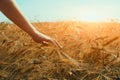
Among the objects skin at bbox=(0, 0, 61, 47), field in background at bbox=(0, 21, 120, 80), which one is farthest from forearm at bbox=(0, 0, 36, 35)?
field in background at bbox=(0, 21, 120, 80)

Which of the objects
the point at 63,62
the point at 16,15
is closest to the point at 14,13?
the point at 16,15

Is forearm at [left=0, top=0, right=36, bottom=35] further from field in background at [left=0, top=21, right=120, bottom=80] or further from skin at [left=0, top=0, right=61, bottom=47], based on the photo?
field in background at [left=0, top=21, right=120, bottom=80]

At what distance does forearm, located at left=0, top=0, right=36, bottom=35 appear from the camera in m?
2.30

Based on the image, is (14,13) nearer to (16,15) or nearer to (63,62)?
(16,15)

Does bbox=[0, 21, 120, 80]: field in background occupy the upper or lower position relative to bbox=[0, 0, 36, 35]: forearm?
lower

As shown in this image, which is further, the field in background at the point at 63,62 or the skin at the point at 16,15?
the skin at the point at 16,15

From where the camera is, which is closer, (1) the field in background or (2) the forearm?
(1) the field in background

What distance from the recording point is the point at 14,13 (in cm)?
234

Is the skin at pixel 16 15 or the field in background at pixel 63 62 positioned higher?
the skin at pixel 16 15

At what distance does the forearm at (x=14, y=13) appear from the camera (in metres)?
2.30

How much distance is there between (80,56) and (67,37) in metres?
0.71

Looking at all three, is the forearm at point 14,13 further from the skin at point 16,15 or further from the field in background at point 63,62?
the field in background at point 63,62

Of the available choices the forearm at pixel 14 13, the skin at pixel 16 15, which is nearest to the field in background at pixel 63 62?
the skin at pixel 16 15

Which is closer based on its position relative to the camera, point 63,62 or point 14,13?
point 63,62
